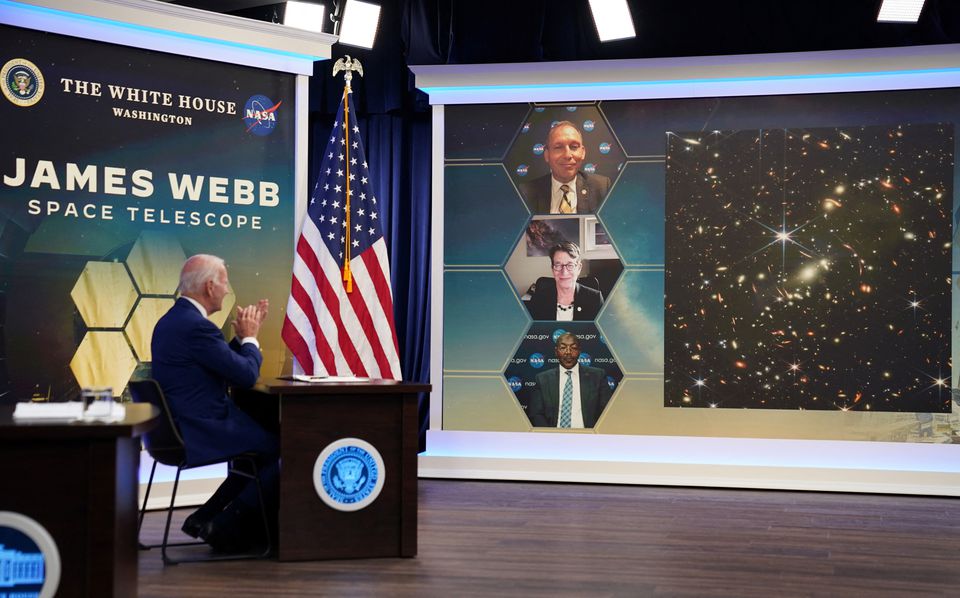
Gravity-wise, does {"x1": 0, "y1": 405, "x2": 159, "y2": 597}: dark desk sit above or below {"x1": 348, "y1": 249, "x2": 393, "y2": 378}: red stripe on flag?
below

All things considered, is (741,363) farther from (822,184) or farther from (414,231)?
(414,231)

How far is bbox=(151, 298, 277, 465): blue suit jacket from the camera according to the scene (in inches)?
174

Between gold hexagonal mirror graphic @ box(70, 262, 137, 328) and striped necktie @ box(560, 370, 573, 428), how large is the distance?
2.88 meters

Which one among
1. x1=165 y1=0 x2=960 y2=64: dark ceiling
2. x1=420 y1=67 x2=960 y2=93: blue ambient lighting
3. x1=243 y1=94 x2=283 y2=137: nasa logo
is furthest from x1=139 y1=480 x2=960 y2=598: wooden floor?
x1=165 y1=0 x2=960 y2=64: dark ceiling

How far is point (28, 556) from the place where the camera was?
115 inches

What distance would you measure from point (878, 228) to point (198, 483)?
14.8 ft

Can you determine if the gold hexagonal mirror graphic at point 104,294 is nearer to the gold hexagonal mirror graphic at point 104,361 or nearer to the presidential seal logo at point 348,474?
the gold hexagonal mirror graphic at point 104,361

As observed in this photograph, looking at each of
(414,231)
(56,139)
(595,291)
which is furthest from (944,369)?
(56,139)

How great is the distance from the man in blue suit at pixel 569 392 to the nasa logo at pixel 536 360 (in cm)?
6

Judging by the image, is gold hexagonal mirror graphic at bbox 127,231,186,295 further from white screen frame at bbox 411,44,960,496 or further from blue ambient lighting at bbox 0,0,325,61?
white screen frame at bbox 411,44,960,496

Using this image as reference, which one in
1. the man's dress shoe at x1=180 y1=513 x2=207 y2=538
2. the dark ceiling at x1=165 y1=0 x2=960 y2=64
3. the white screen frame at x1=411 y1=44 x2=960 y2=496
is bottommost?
the man's dress shoe at x1=180 y1=513 x2=207 y2=538

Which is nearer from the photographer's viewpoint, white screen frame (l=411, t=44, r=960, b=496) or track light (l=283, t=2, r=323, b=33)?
white screen frame (l=411, t=44, r=960, b=496)

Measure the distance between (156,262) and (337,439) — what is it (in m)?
2.09

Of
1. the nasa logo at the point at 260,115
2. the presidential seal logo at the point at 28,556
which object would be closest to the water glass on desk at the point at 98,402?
the presidential seal logo at the point at 28,556
